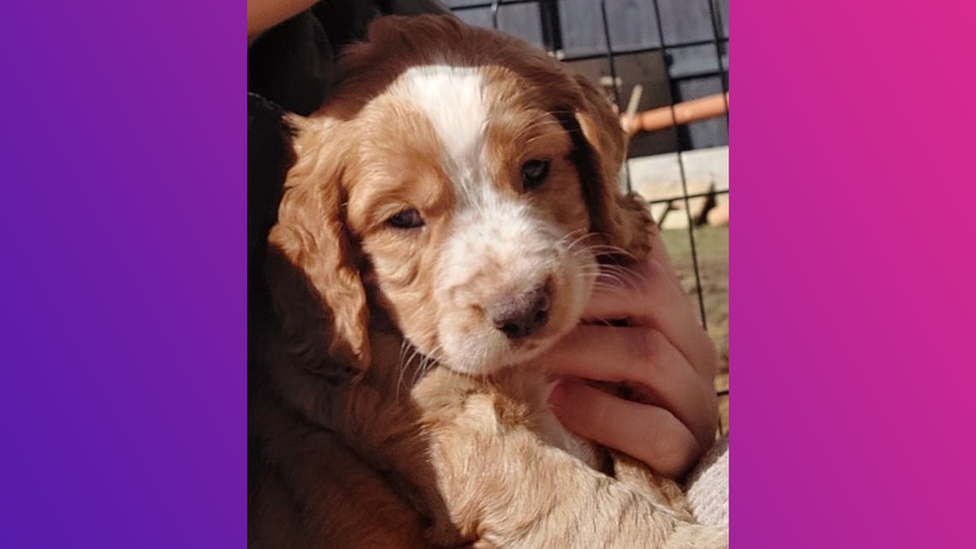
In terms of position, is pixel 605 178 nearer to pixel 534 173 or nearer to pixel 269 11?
pixel 534 173

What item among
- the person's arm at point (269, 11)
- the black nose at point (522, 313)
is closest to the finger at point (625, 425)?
the black nose at point (522, 313)

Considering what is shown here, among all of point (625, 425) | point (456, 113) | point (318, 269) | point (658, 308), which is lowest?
point (625, 425)

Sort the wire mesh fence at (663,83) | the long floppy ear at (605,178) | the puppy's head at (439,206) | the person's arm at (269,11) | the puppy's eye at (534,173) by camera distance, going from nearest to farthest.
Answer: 1. the person's arm at (269,11)
2. the puppy's head at (439,206)
3. the puppy's eye at (534,173)
4. the long floppy ear at (605,178)
5. the wire mesh fence at (663,83)

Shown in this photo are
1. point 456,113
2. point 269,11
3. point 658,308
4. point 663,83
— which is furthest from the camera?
point 663,83

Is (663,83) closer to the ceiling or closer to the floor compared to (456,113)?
closer to the ceiling

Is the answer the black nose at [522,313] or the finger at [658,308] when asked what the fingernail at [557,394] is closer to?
the finger at [658,308]

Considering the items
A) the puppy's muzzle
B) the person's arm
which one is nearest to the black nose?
the puppy's muzzle

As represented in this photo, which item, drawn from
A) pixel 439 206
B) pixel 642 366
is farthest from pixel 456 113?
pixel 642 366

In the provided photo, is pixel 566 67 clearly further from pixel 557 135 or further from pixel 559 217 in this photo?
pixel 559 217
